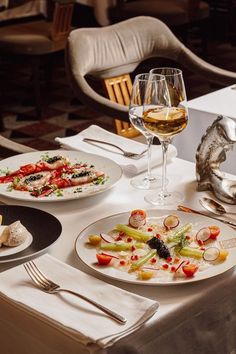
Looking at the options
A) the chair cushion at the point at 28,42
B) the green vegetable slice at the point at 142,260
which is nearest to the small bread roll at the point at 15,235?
the green vegetable slice at the point at 142,260

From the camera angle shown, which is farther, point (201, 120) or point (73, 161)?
point (201, 120)

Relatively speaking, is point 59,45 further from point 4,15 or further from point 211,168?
point 211,168

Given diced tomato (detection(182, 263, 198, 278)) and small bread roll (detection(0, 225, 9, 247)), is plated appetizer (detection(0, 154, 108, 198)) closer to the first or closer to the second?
small bread roll (detection(0, 225, 9, 247))

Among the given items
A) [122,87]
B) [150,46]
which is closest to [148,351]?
[122,87]

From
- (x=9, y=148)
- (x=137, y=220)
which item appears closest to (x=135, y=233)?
(x=137, y=220)

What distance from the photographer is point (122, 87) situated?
2.75m

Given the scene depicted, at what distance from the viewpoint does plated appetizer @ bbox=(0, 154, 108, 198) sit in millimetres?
1569

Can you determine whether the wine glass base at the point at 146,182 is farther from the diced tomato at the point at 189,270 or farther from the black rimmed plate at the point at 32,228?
the diced tomato at the point at 189,270

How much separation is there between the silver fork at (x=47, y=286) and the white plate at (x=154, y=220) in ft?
0.25

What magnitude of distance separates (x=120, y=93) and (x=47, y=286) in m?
1.65

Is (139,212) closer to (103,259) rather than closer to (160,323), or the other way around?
(103,259)

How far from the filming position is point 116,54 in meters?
2.72

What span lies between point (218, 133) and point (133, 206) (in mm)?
240

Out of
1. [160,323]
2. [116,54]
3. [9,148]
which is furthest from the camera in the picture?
[116,54]
